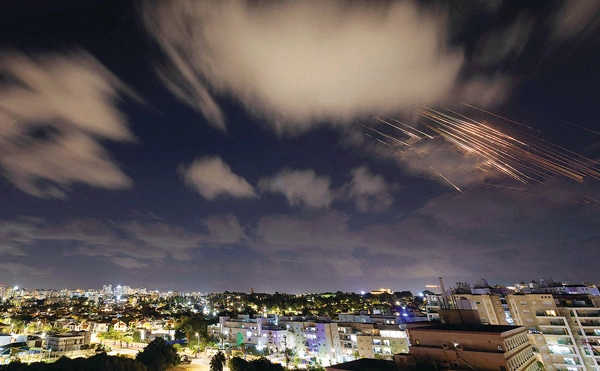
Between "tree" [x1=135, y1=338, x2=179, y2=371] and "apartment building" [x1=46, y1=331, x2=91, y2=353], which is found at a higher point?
"apartment building" [x1=46, y1=331, x2=91, y2=353]

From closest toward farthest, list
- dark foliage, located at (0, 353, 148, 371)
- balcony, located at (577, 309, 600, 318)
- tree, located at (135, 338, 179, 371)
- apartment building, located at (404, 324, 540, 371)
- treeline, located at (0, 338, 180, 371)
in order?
apartment building, located at (404, 324, 540, 371) → dark foliage, located at (0, 353, 148, 371) → treeline, located at (0, 338, 180, 371) → balcony, located at (577, 309, 600, 318) → tree, located at (135, 338, 179, 371)

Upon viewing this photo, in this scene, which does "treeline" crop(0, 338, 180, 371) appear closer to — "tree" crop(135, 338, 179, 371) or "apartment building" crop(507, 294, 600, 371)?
"tree" crop(135, 338, 179, 371)

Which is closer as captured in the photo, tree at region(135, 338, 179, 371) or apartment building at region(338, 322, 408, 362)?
tree at region(135, 338, 179, 371)

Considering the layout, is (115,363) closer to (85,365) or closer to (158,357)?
(85,365)

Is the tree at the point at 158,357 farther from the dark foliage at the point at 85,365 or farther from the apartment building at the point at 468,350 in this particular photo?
the apartment building at the point at 468,350

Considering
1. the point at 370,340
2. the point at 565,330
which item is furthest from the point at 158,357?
the point at 565,330

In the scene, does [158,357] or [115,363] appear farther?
[158,357]

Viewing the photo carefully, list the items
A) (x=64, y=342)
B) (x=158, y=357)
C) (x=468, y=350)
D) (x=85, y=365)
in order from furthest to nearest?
(x=64, y=342)
(x=158, y=357)
(x=85, y=365)
(x=468, y=350)

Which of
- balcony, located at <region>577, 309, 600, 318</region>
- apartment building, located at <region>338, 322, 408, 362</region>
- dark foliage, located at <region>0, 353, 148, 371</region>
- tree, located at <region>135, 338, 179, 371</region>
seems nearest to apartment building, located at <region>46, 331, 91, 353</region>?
tree, located at <region>135, 338, 179, 371</region>
